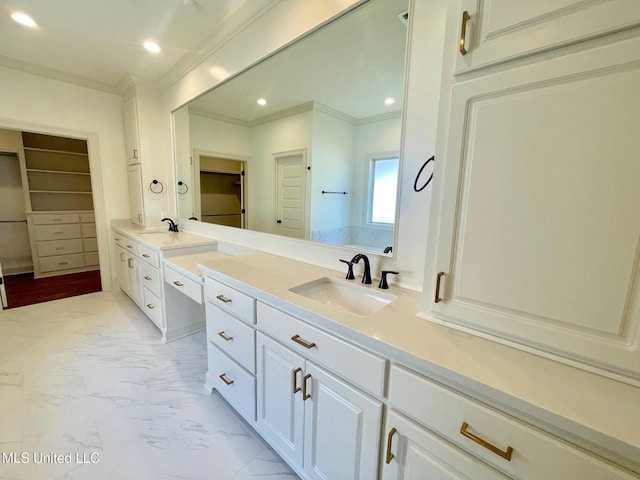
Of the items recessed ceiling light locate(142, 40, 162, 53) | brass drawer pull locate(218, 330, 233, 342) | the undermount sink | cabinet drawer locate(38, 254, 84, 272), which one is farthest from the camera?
cabinet drawer locate(38, 254, 84, 272)

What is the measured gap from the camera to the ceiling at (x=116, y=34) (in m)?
1.91

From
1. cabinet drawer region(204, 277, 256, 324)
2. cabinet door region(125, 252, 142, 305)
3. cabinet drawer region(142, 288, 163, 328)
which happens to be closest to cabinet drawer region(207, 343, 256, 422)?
cabinet drawer region(204, 277, 256, 324)

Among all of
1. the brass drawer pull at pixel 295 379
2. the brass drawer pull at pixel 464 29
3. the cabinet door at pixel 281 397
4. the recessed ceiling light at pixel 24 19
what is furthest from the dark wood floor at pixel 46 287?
the brass drawer pull at pixel 464 29

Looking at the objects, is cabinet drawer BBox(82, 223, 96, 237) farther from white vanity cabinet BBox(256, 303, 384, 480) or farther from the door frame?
white vanity cabinet BBox(256, 303, 384, 480)

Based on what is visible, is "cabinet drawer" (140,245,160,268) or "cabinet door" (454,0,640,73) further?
"cabinet drawer" (140,245,160,268)

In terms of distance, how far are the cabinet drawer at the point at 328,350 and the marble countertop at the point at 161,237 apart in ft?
5.16

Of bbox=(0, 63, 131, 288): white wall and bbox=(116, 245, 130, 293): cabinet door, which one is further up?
bbox=(0, 63, 131, 288): white wall

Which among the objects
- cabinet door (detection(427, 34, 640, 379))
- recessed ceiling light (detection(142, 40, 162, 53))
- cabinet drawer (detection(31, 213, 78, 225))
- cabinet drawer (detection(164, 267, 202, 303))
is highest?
recessed ceiling light (detection(142, 40, 162, 53))

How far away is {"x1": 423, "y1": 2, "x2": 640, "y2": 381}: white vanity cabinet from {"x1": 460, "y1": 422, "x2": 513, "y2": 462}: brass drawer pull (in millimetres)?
306

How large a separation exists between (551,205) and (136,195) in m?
4.07

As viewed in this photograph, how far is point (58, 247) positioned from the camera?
4.15 metres

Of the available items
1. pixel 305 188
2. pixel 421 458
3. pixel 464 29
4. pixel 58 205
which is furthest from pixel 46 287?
pixel 464 29

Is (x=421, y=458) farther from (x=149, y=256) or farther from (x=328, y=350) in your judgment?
(x=149, y=256)

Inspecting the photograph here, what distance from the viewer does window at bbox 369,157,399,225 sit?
4.52 feet
